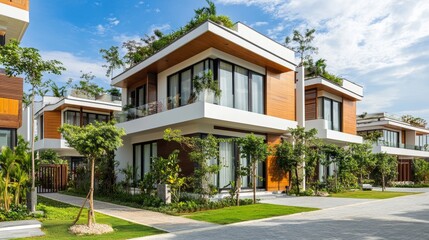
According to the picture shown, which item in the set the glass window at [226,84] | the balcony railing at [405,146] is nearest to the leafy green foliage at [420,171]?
the balcony railing at [405,146]

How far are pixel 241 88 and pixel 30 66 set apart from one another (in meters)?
9.62

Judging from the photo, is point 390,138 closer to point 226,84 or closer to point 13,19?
point 226,84

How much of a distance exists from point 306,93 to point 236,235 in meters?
17.6

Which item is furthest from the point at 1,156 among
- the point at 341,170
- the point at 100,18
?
the point at 341,170

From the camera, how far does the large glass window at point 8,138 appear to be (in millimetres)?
13008

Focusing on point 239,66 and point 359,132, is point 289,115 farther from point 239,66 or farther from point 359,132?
point 359,132

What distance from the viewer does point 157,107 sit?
1820 centimetres

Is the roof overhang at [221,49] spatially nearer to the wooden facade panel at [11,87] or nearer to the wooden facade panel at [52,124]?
the wooden facade panel at [11,87]

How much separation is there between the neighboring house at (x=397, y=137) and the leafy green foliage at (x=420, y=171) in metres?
1.67

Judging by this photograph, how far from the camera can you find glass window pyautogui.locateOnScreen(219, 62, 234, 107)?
670 inches

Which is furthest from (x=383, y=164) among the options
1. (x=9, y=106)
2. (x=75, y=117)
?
(x=75, y=117)

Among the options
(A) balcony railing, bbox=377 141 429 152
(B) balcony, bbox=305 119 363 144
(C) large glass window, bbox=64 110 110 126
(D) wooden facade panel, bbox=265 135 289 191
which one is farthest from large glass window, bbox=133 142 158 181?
(A) balcony railing, bbox=377 141 429 152

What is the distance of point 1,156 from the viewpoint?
11812mm

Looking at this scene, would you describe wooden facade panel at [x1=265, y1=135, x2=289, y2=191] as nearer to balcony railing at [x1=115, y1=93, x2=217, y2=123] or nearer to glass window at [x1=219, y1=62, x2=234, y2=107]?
glass window at [x1=219, y1=62, x2=234, y2=107]
